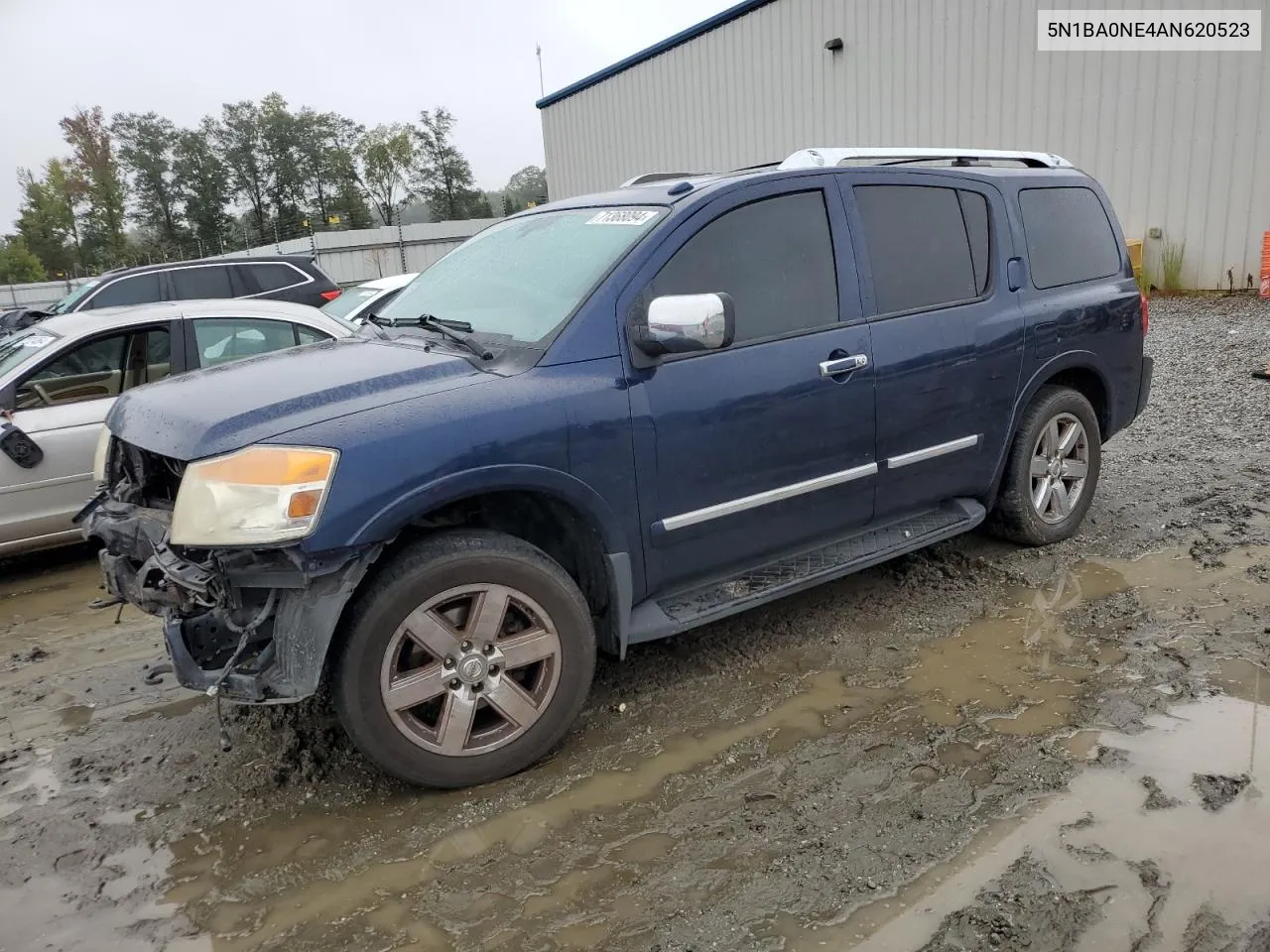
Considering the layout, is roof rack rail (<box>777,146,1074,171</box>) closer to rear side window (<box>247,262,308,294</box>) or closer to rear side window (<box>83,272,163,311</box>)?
rear side window (<box>247,262,308,294</box>)

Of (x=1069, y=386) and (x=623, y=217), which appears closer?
(x=623, y=217)

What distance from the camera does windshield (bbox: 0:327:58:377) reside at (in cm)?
537

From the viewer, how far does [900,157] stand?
437 centimetres

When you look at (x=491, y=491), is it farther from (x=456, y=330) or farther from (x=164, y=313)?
(x=164, y=313)

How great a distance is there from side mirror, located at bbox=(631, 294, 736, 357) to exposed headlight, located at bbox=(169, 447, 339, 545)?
113 centimetres

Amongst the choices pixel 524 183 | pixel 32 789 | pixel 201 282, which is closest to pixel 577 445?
pixel 32 789

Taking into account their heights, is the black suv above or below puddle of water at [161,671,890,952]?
above

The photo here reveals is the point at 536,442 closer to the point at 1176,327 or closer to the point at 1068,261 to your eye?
the point at 1068,261

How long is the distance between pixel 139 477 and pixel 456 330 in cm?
122

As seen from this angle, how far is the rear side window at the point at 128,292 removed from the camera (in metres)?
9.56

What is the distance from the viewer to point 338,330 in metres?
6.01

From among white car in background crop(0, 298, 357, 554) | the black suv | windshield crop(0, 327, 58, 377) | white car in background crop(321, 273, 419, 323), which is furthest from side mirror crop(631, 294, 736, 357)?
the black suv

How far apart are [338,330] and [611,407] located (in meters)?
3.46

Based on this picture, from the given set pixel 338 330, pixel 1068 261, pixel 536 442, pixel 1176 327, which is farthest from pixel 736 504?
pixel 1176 327
